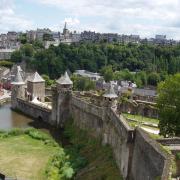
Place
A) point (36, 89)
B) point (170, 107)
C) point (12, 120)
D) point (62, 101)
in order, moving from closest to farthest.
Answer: point (170, 107) → point (62, 101) → point (12, 120) → point (36, 89)

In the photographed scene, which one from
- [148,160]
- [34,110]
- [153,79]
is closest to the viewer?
[148,160]

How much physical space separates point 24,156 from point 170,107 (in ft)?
44.5

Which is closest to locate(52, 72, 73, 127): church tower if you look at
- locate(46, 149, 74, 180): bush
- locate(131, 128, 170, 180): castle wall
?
Result: locate(46, 149, 74, 180): bush

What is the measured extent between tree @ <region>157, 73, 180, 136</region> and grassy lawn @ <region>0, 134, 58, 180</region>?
415 inches

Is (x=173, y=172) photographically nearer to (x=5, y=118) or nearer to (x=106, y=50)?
(x=5, y=118)

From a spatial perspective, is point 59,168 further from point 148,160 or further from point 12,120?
point 12,120

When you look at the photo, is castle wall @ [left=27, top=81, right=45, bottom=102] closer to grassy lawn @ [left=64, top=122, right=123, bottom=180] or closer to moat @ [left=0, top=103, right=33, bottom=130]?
moat @ [left=0, top=103, right=33, bottom=130]

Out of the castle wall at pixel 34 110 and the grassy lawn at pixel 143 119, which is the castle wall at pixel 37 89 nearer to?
the castle wall at pixel 34 110

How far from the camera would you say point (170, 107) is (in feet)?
115

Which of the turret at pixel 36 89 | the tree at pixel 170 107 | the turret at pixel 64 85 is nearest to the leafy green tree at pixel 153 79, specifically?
the turret at pixel 36 89

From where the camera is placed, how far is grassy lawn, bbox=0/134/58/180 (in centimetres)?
3334

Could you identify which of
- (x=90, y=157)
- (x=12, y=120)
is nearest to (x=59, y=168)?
(x=90, y=157)

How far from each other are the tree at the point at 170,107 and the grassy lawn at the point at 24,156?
10.5 meters

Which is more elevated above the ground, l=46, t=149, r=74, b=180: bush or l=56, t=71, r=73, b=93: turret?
l=56, t=71, r=73, b=93: turret
